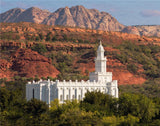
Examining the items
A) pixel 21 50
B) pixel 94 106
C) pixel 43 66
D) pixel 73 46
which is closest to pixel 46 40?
pixel 73 46

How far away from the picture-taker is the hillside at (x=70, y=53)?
113 meters

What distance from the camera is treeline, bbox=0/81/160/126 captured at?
56969mm

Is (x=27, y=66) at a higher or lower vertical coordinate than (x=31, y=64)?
lower

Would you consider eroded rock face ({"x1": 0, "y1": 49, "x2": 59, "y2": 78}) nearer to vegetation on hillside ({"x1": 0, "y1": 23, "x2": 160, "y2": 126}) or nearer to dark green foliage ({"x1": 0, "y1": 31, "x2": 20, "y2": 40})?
vegetation on hillside ({"x1": 0, "y1": 23, "x2": 160, "y2": 126})

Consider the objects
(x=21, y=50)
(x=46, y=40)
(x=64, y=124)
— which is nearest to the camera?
(x=64, y=124)

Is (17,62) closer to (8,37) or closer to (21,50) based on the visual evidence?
(21,50)

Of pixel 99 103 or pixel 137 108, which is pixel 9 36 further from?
pixel 137 108

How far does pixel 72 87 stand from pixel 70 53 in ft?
201

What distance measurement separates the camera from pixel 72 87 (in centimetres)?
7225

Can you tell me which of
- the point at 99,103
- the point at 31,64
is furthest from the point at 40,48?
the point at 99,103

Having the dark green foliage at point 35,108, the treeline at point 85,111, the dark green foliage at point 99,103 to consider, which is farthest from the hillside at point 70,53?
the dark green foliage at point 35,108

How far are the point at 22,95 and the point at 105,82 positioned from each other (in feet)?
50.3

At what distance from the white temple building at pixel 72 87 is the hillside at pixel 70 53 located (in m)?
26.7

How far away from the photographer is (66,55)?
12962cm
